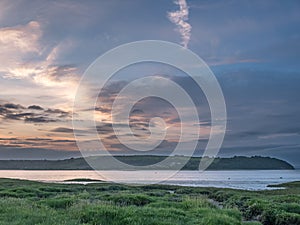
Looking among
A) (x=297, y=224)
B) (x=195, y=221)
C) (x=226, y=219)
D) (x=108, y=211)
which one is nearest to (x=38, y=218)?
(x=108, y=211)

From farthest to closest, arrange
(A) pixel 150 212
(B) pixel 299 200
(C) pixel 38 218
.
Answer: (B) pixel 299 200, (A) pixel 150 212, (C) pixel 38 218

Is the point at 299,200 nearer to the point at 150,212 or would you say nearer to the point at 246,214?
the point at 246,214

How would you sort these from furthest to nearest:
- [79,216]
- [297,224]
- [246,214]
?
[246,214], [297,224], [79,216]

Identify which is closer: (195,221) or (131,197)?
(195,221)

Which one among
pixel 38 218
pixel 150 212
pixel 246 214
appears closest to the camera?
pixel 38 218

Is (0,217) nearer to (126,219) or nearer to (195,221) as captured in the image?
(126,219)

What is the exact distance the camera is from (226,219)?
66.7 feet

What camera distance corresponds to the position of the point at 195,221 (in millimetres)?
20172

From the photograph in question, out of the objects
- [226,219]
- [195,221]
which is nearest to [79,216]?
[195,221]

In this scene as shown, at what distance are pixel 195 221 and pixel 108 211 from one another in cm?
461

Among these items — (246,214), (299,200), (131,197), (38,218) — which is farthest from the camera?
(299,200)

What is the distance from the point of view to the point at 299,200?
37.1 m

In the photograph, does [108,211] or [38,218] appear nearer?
[38,218]

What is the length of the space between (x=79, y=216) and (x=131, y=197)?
13.3 meters
